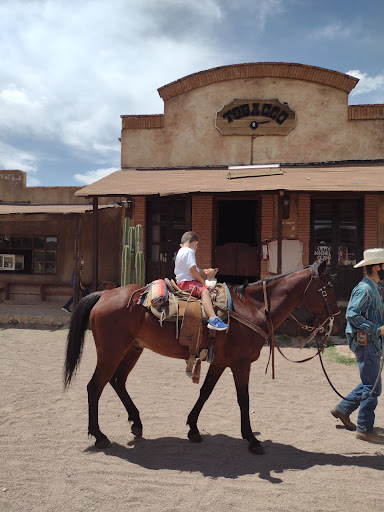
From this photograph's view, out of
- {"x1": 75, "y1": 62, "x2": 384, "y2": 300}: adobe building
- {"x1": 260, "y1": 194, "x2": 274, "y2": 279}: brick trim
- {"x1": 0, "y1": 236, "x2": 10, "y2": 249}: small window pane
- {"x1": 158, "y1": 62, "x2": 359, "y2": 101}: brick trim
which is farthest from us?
{"x1": 0, "y1": 236, "x2": 10, "y2": 249}: small window pane

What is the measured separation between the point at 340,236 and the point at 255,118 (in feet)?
13.4

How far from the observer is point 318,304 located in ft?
13.1

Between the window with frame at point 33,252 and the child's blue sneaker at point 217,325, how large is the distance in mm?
10473

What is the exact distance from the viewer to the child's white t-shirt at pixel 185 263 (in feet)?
13.1

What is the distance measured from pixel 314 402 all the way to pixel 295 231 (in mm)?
5622

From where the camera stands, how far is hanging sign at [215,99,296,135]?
424 inches

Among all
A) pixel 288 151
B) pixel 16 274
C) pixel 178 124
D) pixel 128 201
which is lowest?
pixel 16 274

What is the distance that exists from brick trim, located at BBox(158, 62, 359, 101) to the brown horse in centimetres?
855

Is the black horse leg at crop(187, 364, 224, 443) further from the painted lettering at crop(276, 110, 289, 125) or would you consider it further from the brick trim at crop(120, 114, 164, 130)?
the brick trim at crop(120, 114, 164, 130)

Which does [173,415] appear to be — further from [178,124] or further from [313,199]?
[178,124]

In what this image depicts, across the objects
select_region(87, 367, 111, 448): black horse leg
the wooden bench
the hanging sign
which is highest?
the hanging sign

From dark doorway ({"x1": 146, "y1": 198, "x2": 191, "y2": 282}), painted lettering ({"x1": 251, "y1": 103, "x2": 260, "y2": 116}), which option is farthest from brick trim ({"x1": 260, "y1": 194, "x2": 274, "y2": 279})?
painted lettering ({"x1": 251, "y1": 103, "x2": 260, "y2": 116})

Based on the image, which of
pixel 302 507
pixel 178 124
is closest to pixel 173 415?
pixel 302 507

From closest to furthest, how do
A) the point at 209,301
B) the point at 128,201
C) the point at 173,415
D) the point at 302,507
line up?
the point at 302,507 < the point at 209,301 < the point at 173,415 < the point at 128,201
